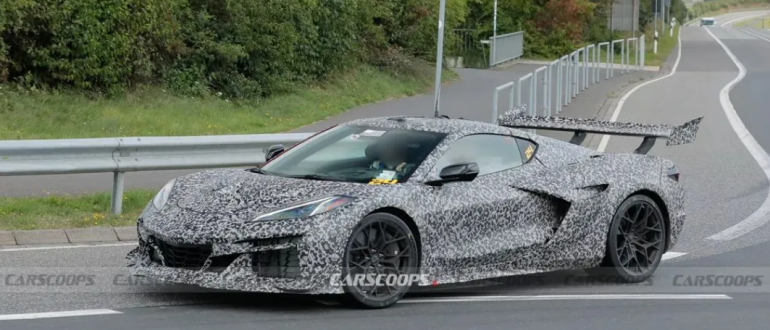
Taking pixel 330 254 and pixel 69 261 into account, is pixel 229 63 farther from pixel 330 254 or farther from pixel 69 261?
pixel 330 254

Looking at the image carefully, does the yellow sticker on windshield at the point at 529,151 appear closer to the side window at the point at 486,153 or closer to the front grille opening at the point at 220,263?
the side window at the point at 486,153

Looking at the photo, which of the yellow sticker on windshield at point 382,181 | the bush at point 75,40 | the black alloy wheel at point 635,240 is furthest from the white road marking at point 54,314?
the bush at point 75,40

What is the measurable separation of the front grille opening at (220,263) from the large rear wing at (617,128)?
3.35m

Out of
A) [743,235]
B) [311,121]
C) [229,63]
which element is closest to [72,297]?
[743,235]

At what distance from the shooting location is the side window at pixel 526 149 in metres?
8.96

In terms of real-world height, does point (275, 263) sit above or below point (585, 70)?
above

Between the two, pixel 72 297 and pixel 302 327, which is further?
pixel 72 297

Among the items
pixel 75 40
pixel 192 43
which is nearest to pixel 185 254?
A: pixel 75 40

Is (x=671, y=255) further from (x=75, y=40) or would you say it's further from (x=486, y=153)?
(x=75, y=40)

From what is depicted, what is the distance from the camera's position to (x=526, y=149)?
9.03 meters

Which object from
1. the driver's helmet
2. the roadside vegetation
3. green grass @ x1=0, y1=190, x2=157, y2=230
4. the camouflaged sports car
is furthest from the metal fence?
the driver's helmet

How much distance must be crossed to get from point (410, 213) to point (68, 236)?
382 centimetres

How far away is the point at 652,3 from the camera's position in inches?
2805

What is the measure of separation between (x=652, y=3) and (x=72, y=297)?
66.4 meters
